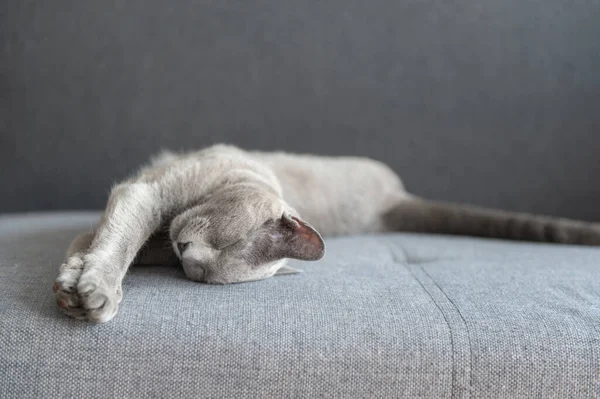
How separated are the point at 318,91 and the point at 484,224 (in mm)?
952

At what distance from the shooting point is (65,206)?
8.32 ft

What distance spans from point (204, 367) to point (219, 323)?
98 mm

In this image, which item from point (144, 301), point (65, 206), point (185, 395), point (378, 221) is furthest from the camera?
point (65, 206)

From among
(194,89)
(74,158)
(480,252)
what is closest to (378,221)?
(480,252)

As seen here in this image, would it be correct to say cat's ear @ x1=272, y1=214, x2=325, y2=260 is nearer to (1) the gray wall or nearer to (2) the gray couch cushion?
(2) the gray couch cushion

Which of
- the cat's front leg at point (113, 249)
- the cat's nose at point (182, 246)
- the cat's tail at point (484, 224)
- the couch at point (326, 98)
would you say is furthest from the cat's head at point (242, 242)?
the cat's tail at point (484, 224)

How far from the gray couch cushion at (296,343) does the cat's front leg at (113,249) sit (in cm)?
5

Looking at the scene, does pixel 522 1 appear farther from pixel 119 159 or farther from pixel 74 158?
pixel 74 158

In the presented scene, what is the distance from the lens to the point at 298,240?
1386 millimetres

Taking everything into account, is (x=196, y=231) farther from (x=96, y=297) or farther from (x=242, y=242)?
(x=96, y=297)

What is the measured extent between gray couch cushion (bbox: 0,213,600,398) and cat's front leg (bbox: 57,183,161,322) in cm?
5

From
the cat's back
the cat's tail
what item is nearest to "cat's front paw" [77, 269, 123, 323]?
the cat's back

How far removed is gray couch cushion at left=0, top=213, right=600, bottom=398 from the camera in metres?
1.10

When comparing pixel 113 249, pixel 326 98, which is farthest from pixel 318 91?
pixel 113 249
